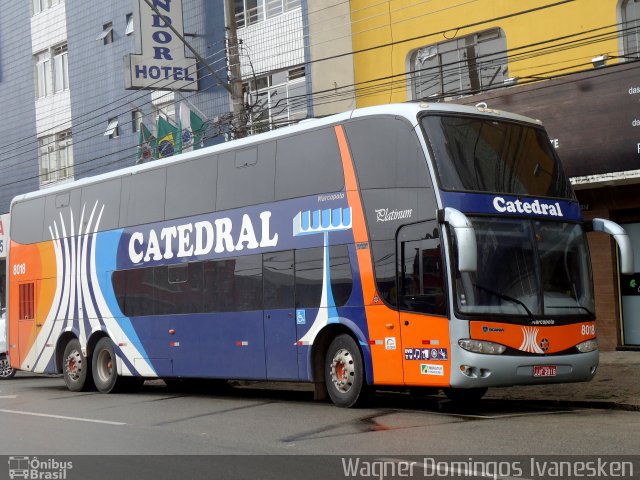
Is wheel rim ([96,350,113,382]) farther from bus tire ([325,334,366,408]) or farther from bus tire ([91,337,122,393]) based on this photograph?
bus tire ([325,334,366,408])

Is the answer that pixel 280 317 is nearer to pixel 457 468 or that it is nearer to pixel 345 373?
pixel 345 373

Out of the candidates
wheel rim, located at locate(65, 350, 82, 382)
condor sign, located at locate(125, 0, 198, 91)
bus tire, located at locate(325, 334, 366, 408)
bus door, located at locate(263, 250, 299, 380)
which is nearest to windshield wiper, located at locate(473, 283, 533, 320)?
bus tire, located at locate(325, 334, 366, 408)

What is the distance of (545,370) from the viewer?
41.2ft

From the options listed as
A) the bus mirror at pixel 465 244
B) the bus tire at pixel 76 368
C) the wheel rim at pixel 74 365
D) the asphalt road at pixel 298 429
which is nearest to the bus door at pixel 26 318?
the bus tire at pixel 76 368

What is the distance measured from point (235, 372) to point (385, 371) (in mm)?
3526

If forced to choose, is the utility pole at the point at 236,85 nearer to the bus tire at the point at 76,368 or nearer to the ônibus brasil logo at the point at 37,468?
the bus tire at the point at 76,368

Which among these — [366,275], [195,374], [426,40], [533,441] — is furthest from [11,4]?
[533,441]

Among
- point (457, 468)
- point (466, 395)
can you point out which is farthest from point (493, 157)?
point (457, 468)

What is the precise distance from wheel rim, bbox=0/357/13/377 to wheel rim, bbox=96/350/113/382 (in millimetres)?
6293

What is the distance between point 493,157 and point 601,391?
152 inches

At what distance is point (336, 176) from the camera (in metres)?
14.0

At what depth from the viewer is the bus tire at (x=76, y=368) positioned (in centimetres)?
1942

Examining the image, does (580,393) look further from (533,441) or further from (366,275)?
(533,441)

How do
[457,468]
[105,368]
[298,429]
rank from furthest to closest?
[105,368] < [298,429] < [457,468]
